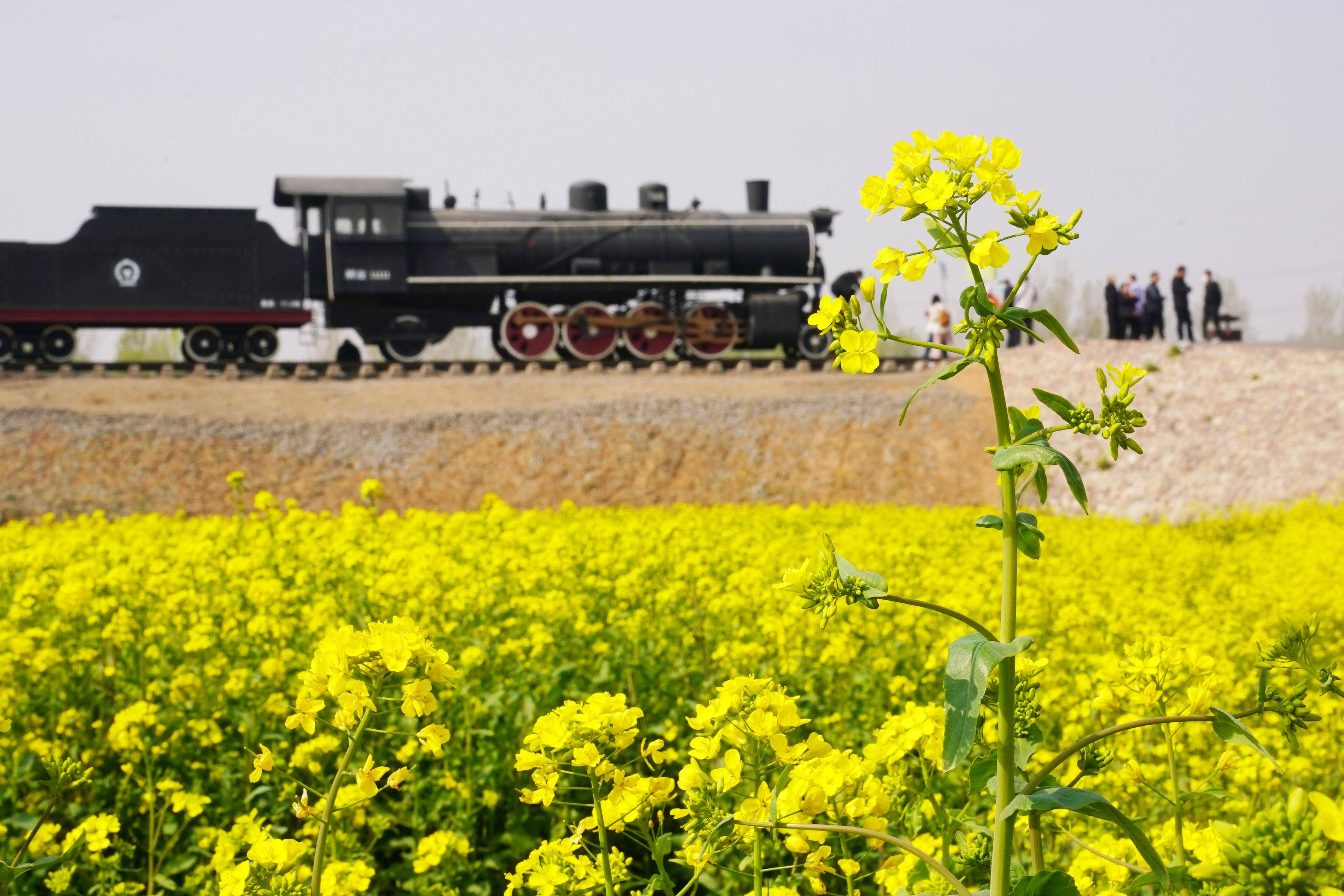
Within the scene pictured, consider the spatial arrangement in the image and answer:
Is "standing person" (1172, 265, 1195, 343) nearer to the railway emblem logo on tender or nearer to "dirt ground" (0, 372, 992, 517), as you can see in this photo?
"dirt ground" (0, 372, 992, 517)

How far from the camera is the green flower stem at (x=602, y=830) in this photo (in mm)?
1298

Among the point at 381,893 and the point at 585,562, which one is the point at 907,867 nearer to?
the point at 381,893

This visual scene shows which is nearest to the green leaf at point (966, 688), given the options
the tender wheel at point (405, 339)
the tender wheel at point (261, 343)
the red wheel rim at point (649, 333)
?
the red wheel rim at point (649, 333)

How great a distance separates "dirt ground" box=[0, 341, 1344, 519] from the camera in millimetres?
14367

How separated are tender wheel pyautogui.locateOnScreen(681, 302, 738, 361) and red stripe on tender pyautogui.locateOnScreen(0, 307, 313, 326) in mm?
7509

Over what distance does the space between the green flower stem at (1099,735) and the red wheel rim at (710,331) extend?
1942cm

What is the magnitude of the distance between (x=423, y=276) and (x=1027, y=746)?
1922 cm

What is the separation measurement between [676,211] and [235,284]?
8.74 meters

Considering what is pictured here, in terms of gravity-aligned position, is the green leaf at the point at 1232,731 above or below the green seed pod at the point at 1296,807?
below

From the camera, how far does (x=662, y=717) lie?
385 centimetres

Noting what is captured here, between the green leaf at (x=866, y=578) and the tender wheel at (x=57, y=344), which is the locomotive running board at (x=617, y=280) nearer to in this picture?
the tender wheel at (x=57, y=344)

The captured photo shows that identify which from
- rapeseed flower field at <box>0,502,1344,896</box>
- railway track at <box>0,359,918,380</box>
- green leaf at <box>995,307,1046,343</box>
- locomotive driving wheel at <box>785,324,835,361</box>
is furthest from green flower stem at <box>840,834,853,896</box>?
locomotive driving wheel at <box>785,324,835,361</box>

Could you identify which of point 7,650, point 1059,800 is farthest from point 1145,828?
point 7,650

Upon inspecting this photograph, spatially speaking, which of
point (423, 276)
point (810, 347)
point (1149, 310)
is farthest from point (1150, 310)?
point (423, 276)
